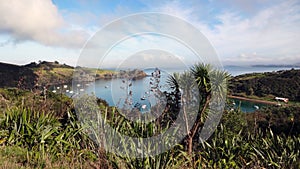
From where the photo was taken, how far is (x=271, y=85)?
101 ft

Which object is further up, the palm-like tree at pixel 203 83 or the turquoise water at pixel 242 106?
the palm-like tree at pixel 203 83

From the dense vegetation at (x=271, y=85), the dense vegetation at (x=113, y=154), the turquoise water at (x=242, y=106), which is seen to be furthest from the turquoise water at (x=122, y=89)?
the dense vegetation at (x=271, y=85)

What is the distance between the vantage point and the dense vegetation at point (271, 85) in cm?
2792

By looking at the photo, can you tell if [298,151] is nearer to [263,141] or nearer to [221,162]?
[263,141]

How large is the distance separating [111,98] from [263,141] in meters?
2.88

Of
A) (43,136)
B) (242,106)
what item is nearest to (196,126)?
(43,136)

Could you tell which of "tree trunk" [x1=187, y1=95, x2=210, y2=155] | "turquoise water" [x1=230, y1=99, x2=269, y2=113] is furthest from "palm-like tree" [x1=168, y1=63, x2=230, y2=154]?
"turquoise water" [x1=230, y1=99, x2=269, y2=113]

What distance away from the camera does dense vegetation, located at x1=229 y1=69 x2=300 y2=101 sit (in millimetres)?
27922

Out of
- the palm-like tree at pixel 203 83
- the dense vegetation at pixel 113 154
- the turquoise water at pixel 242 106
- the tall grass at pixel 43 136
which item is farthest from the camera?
the turquoise water at pixel 242 106

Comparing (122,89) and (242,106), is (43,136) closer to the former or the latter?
(122,89)

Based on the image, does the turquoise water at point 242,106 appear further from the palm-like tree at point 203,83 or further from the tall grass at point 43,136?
the tall grass at point 43,136

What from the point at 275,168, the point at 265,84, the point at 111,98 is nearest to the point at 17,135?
the point at 111,98

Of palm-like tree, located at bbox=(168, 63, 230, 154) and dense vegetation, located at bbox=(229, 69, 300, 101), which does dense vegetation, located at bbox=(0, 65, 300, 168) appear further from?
dense vegetation, located at bbox=(229, 69, 300, 101)

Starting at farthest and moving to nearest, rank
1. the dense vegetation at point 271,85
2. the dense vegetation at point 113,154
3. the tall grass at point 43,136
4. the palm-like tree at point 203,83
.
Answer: the dense vegetation at point 271,85, the palm-like tree at point 203,83, the tall grass at point 43,136, the dense vegetation at point 113,154
